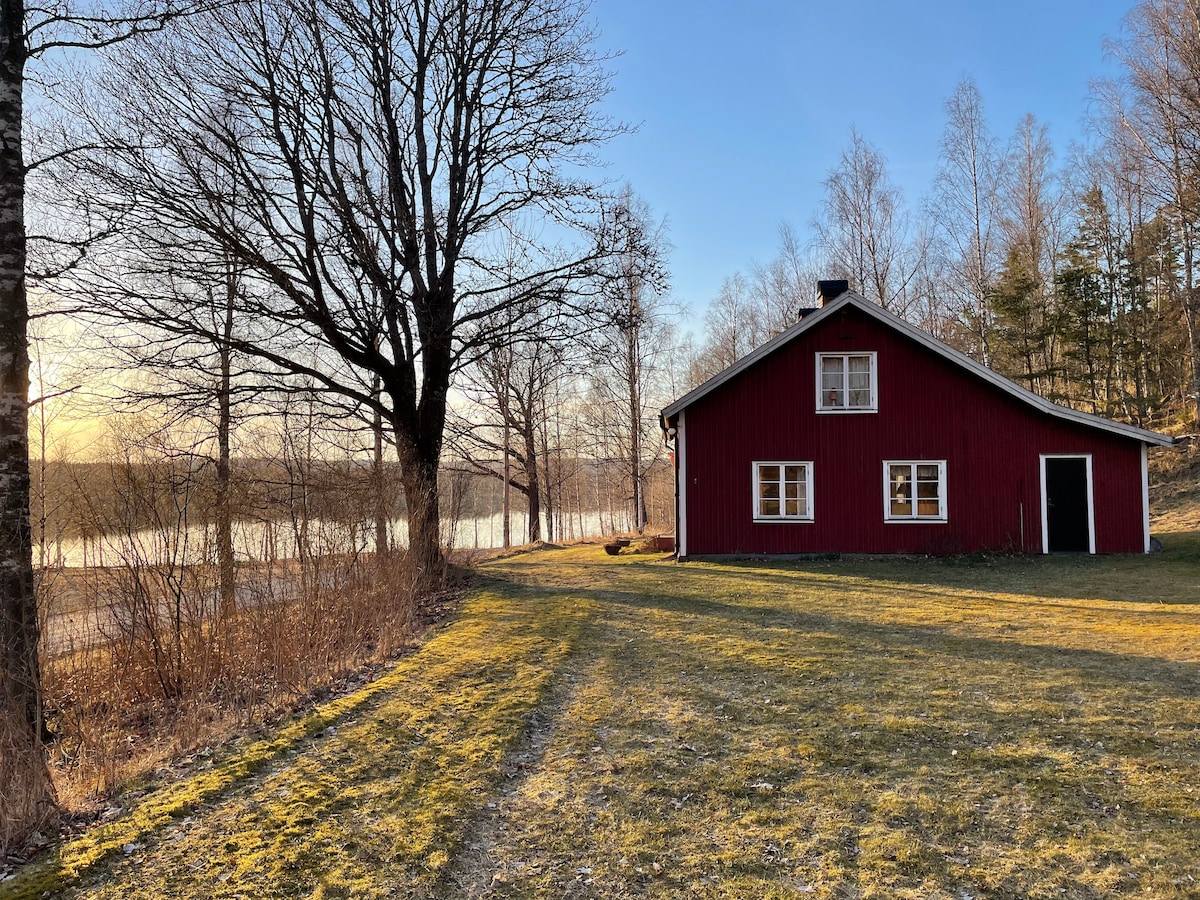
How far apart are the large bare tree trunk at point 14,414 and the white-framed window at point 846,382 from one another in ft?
47.5

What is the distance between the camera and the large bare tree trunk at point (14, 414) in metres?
4.80

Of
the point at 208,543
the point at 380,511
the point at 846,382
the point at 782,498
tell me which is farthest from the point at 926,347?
the point at 208,543

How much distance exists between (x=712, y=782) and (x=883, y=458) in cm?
1302

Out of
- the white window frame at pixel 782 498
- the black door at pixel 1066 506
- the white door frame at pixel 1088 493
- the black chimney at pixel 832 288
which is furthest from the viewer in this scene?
the black chimney at pixel 832 288

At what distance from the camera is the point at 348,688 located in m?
6.37

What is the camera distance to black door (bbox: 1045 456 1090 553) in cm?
1499

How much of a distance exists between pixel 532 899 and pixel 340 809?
1.46m

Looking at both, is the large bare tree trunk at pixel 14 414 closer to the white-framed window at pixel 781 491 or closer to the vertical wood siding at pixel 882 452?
the vertical wood siding at pixel 882 452

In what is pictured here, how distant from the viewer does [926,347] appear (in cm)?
1532

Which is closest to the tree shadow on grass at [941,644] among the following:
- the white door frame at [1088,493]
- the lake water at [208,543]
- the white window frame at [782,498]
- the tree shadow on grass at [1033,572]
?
the tree shadow on grass at [1033,572]

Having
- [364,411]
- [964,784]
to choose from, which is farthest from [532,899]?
[364,411]

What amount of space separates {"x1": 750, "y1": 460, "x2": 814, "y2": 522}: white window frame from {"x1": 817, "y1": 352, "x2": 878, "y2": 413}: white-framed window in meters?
1.43

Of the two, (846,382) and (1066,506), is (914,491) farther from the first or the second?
(1066,506)

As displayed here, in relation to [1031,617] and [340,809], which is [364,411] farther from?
[1031,617]
